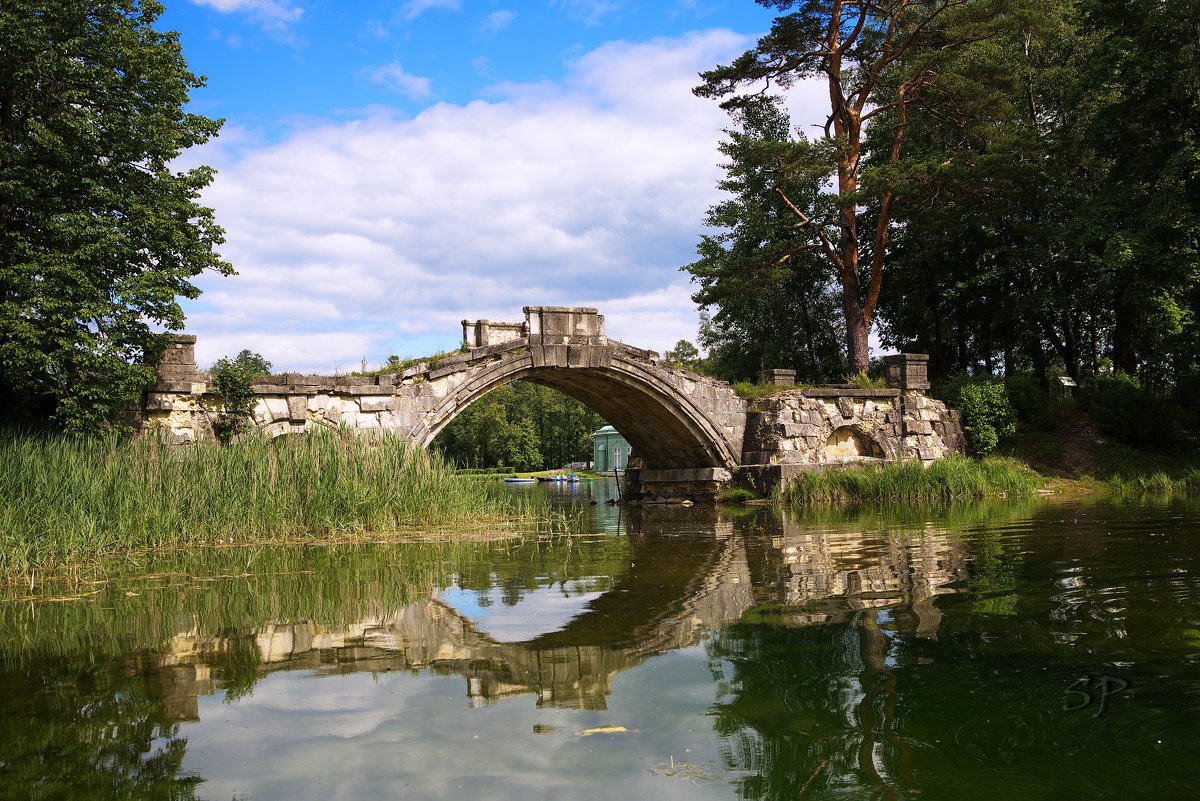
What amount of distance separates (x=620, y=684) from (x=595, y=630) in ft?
3.59

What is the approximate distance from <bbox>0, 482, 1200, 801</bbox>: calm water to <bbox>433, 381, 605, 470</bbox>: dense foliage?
4677 centimetres

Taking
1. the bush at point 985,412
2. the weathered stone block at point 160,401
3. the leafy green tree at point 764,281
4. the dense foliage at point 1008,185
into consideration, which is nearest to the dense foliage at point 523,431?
the leafy green tree at point 764,281

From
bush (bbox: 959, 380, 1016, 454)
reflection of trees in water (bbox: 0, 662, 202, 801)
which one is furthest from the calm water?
bush (bbox: 959, 380, 1016, 454)

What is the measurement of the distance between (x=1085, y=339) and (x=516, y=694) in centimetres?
2840

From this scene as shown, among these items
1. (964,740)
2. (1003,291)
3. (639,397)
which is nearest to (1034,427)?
(1003,291)

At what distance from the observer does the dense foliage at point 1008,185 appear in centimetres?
1705

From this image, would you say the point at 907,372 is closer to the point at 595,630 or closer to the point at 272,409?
the point at 272,409

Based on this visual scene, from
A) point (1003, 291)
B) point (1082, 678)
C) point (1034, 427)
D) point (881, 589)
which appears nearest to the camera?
point (1082, 678)

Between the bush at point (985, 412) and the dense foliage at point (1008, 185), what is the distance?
1.21 metres

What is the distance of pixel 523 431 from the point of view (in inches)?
2229

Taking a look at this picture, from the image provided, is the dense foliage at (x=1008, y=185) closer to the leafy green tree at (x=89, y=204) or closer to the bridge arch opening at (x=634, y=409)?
the bridge arch opening at (x=634, y=409)

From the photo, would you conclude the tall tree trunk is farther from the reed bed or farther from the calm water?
the calm water

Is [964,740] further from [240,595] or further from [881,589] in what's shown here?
[240,595]

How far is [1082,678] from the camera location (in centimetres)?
361
